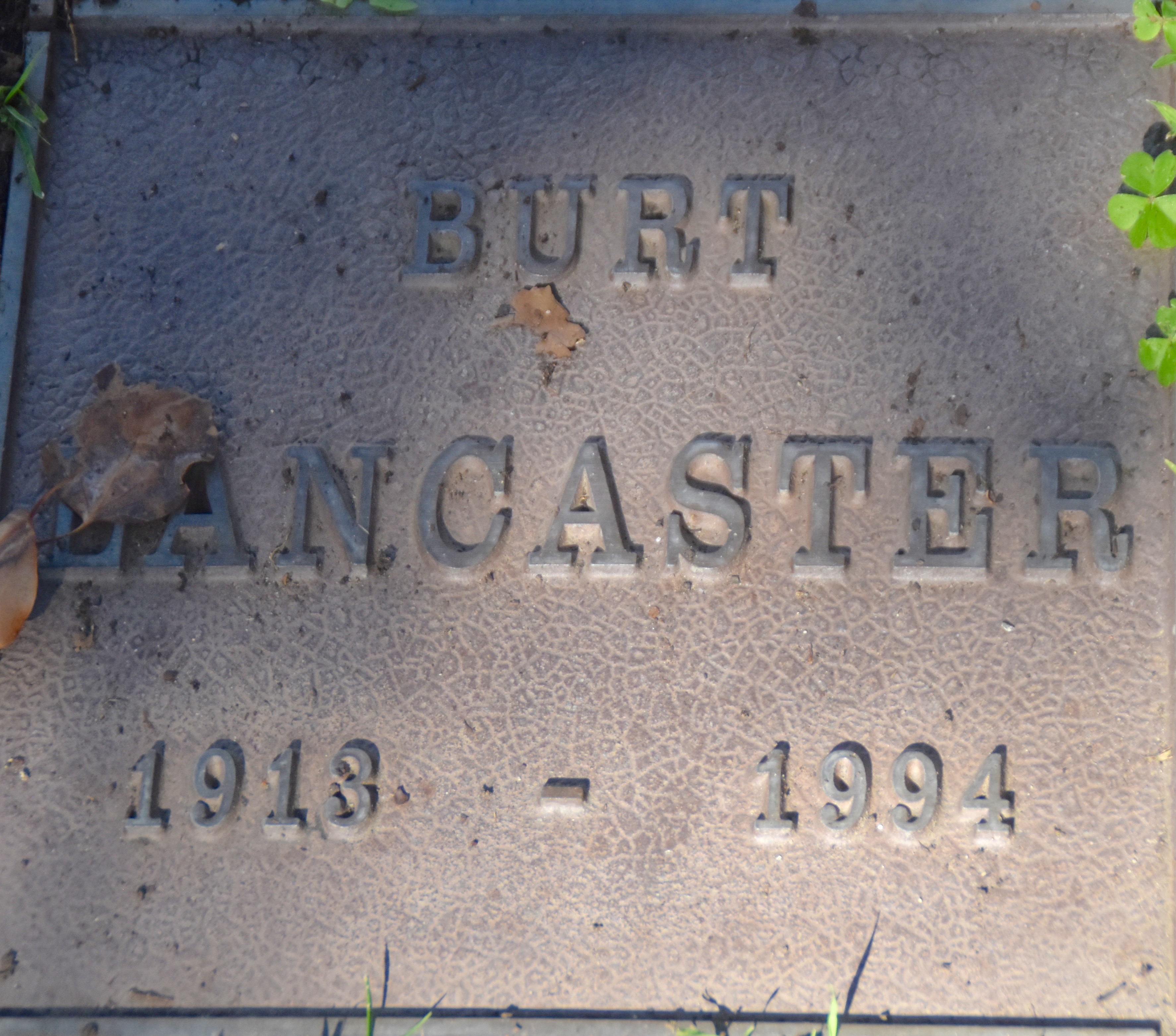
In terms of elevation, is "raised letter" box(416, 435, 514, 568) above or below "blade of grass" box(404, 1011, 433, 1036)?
above

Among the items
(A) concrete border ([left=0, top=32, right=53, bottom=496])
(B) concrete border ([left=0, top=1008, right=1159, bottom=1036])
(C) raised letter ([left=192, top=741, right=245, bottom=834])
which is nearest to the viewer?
(B) concrete border ([left=0, top=1008, right=1159, bottom=1036])

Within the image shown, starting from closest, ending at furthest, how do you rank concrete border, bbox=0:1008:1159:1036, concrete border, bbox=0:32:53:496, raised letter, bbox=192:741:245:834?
concrete border, bbox=0:1008:1159:1036 → raised letter, bbox=192:741:245:834 → concrete border, bbox=0:32:53:496

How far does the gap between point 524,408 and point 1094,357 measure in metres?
0.93

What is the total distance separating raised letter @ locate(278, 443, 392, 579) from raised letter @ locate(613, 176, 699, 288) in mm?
511

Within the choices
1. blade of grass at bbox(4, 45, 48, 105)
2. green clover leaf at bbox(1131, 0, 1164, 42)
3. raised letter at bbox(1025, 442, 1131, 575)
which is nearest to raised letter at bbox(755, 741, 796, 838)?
raised letter at bbox(1025, 442, 1131, 575)

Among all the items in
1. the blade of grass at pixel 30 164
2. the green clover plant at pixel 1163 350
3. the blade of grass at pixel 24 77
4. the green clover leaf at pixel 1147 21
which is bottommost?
the green clover plant at pixel 1163 350

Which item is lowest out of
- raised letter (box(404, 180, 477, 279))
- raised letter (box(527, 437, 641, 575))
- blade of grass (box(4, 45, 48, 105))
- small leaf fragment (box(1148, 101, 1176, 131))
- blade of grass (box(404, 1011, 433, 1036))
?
blade of grass (box(404, 1011, 433, 1036))

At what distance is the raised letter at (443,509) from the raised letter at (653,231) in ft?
1.16

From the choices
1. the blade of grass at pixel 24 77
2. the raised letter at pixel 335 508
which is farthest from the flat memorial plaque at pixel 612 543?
the blade of grass at pixel 24 77

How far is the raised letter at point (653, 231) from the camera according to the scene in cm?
147

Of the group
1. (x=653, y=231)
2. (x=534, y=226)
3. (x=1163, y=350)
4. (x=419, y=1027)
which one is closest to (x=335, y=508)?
(x=534, y=226)

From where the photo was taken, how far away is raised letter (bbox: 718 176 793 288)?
1456 millimetres

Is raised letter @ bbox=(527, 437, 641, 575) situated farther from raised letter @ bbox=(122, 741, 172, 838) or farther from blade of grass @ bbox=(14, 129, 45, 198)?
blade of grass @ bbox=(14, 129, 45, 198)

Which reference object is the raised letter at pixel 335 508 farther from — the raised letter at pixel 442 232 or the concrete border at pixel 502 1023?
the concrete border at pixel 502 1023
